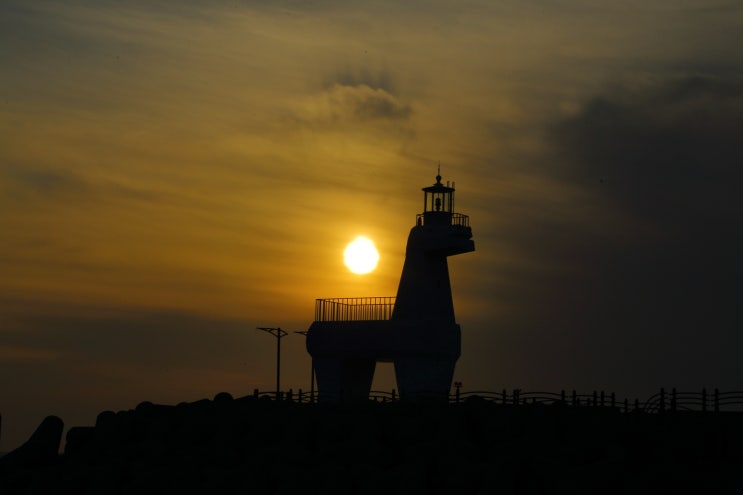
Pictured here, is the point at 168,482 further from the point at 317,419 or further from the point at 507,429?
the point at 507,429

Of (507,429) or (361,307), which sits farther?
(361,307)

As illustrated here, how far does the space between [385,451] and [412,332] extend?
470 inches

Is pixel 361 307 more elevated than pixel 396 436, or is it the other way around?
pixel 361 307

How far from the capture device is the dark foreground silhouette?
29547 mm

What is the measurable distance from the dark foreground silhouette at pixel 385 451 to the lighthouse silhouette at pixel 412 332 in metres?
4.91

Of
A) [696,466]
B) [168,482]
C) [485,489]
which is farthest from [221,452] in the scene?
[696,466]

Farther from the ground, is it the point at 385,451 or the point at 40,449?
the point at 385,451

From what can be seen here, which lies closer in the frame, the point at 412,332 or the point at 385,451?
the point at 385,451

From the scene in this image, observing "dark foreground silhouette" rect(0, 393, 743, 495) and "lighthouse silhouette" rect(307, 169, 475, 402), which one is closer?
"dark foreground silhouette" rect(0, 393, 743, 495)

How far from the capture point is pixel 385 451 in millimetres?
35062

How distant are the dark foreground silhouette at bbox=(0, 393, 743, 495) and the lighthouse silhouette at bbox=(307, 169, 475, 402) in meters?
4.91

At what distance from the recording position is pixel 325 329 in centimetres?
4953

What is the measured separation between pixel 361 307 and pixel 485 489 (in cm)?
→ 2105

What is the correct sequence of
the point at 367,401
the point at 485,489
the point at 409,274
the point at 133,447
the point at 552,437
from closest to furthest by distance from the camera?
the point at 485,489, the point at 552,437, the point at 133,447, the point at 367,401, the point at 409,274
